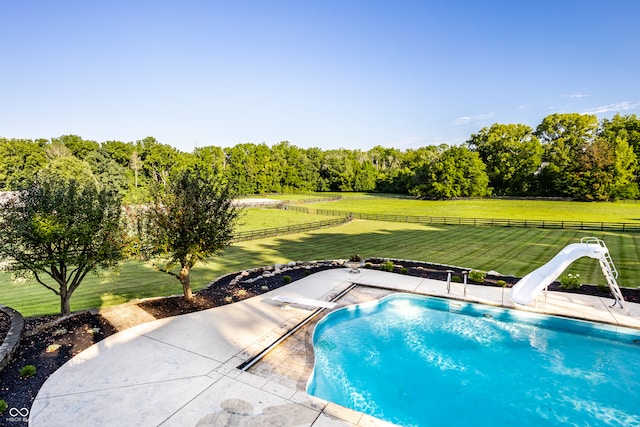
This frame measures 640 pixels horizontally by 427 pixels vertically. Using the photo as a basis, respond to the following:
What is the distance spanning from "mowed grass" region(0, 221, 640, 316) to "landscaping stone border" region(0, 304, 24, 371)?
75.5 inches

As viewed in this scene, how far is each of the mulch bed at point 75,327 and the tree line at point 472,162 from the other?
33420 millimetres

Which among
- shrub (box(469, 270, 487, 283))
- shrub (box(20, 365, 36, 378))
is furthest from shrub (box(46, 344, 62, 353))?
shrub (box(469, 270, 487, 283))

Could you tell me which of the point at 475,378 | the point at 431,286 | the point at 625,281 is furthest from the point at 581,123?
the point at 475,378

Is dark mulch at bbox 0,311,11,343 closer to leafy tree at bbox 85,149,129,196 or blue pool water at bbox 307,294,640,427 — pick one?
blue pool water at bbox 307,294,640,427

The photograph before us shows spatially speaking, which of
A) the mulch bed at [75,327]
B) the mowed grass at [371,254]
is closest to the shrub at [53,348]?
the mulch bed at [75,327]

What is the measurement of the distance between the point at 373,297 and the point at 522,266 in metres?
10.8

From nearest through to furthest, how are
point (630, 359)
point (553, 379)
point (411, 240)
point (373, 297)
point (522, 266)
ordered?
point (553, 379)
point (630, 359)
point (373, 297)
point (522, 266)
point (411, 240)

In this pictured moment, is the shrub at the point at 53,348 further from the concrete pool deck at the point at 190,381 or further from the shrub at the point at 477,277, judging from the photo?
the shrub at the point at 477,277

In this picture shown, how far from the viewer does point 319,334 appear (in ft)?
36.0

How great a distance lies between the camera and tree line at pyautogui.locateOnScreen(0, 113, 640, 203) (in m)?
57.7

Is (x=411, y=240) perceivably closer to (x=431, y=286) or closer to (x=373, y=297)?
(x=431, y=286)

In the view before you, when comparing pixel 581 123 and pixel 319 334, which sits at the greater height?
pixel 581 123

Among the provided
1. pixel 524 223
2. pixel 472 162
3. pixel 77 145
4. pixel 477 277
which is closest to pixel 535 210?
pixel 524 223

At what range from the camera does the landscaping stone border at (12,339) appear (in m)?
7.85
